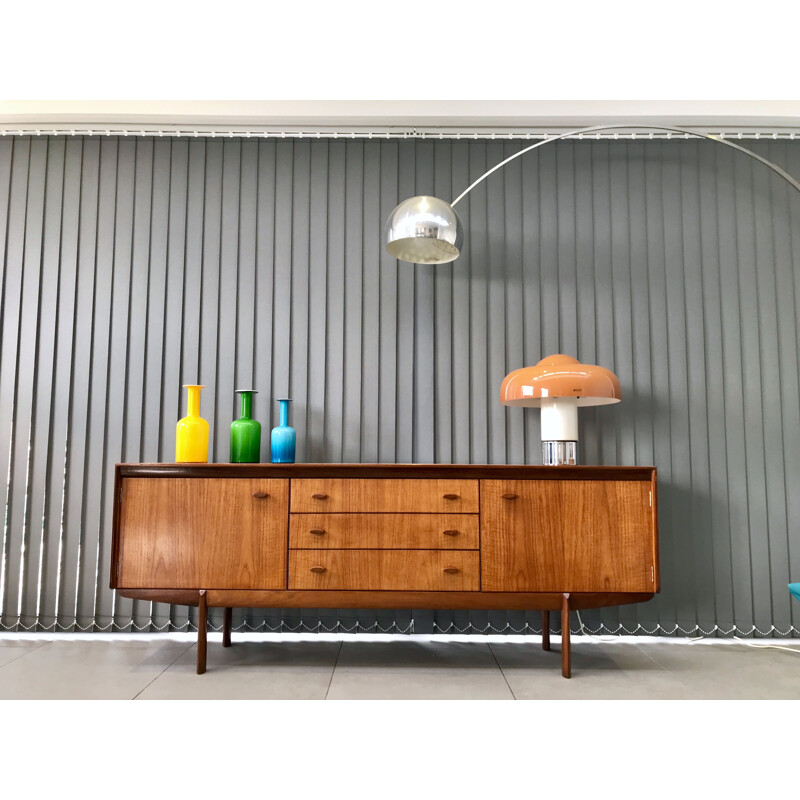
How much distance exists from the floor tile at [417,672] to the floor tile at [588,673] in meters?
0.09

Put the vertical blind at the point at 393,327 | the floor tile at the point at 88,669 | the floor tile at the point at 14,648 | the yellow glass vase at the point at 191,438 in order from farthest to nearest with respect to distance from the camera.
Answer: the vertical blind at the point at 393,327, the yellow glass vase at the point at 191,438, the floor tile at the point at 14,648, the floor tile at the point at 88,669

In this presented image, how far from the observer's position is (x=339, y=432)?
3.26 meters

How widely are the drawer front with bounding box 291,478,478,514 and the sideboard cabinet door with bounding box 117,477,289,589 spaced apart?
124mm

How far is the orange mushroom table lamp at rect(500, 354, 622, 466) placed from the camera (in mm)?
2842

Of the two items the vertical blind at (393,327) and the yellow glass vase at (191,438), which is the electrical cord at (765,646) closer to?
the vertical blind at (393,327)

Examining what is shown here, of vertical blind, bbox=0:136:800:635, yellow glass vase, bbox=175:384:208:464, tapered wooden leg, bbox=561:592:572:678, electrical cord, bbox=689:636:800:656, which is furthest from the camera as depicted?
vertical blind, bbox=0:136:800:635

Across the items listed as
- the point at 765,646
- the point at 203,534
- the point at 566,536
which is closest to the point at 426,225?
the point at 566,536

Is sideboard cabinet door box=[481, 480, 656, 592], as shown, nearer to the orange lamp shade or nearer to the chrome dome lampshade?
the orange lamp shade

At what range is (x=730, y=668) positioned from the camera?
2693mm

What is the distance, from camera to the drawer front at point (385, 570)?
2.54 meters
